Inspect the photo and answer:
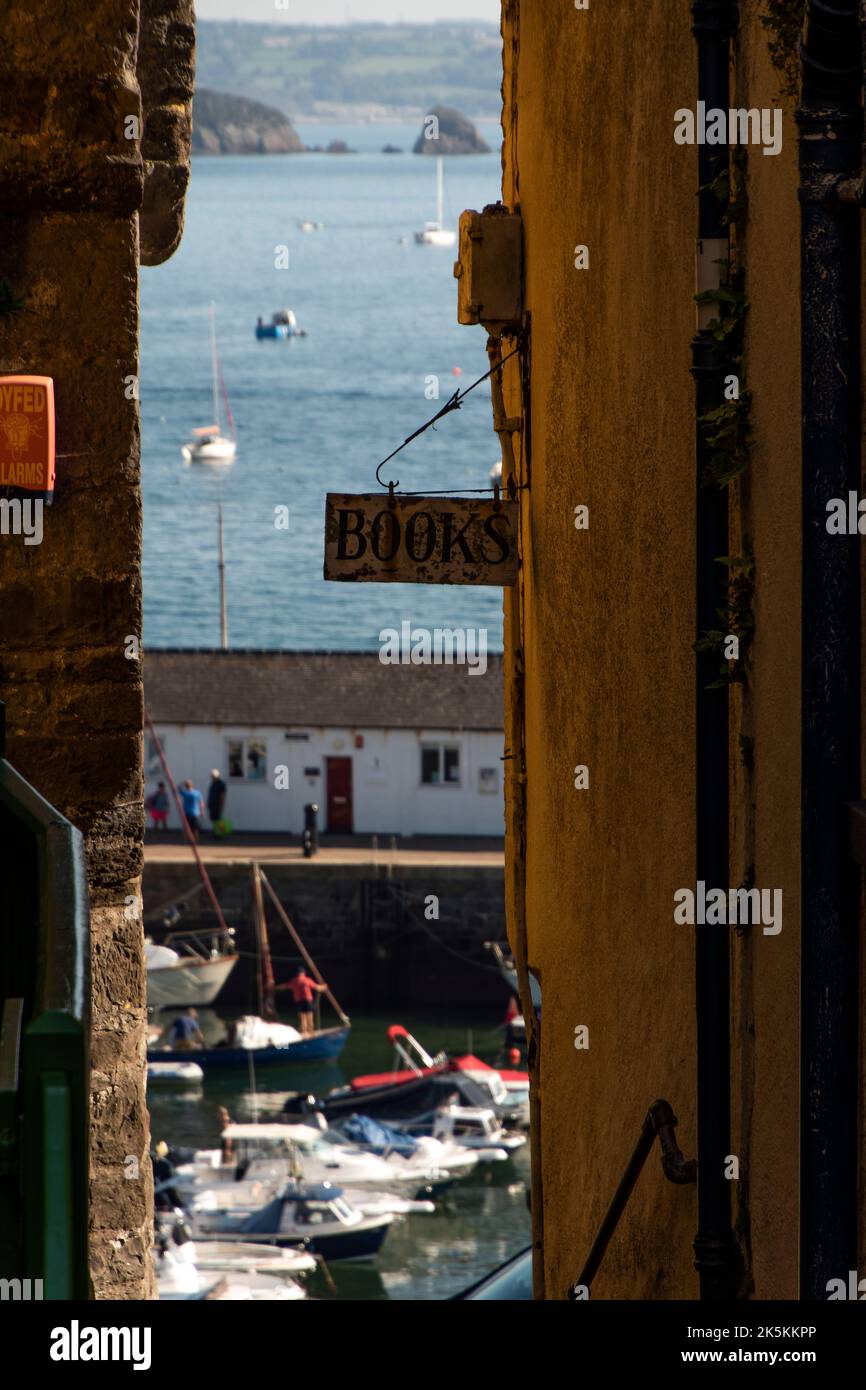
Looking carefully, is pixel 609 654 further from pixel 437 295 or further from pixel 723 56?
pixel 437 295

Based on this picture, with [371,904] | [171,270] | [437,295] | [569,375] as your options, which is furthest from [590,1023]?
[171,270]

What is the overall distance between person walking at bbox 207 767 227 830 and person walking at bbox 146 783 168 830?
0.80 m

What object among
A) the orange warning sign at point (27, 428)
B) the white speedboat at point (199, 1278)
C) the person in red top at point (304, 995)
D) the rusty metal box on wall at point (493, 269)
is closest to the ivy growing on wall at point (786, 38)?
the orange warning sign at point (27, 428)

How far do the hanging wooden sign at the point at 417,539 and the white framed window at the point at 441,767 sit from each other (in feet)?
113

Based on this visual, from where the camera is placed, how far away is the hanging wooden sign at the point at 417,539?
7551 mm

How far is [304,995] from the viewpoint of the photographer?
39.9 metres

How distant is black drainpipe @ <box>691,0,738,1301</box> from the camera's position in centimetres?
494

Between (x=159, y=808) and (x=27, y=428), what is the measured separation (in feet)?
117

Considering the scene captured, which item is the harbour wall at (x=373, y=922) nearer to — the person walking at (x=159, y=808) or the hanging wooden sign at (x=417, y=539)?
the person walking at (x=159, y=808)

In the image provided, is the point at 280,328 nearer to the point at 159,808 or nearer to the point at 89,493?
the point at 159,808

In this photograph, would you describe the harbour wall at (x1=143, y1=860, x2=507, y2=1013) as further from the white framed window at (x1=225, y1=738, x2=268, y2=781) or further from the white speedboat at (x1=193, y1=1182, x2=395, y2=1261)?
the white speedboat at (x1=193, y1=1182, x2=395, y2=1261)

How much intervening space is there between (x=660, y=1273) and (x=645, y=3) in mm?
3255

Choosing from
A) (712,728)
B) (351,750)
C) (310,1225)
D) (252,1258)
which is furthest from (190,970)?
(712,728)
